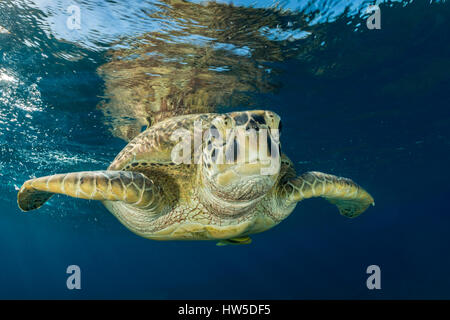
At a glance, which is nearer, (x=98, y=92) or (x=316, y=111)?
(x=98, y=92)

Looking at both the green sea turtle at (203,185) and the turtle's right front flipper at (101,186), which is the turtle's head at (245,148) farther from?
the turtle's right front flipper at (101,186)

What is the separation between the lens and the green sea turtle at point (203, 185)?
7.16 feet

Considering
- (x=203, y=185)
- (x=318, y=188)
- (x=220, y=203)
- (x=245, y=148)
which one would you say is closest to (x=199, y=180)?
(x=203, y=185)

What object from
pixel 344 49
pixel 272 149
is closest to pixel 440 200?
Result: pixel 344 49

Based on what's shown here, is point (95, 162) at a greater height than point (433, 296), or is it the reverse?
point (95, 162)

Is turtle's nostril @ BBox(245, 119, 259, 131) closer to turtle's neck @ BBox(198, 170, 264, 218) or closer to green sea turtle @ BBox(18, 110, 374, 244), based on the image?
green sea turtle @ BBox(18, 110, 374, 244)

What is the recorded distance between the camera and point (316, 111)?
990 cm

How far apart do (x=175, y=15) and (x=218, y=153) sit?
368 cm

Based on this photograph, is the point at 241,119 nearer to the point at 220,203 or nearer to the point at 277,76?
the point at 220,203

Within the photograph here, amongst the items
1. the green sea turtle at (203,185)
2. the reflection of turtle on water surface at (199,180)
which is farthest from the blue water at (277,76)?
the green sea turtle at (203,185)

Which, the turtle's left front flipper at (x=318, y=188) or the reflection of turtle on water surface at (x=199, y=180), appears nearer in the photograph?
the reflection of turtle on water surface at (x=199, y=180)

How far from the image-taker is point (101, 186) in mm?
2768

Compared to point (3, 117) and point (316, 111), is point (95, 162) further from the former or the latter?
point (316, 111)

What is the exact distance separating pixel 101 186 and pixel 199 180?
1.06m
